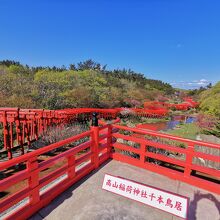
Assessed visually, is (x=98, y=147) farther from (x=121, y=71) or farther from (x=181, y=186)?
(x=121, y=71)

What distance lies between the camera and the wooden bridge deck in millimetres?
2740

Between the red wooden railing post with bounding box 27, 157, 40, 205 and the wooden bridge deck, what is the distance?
235mm

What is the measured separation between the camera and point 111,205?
297 cm

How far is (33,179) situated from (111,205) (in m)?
1.24

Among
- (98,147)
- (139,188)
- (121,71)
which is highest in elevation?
(121,71)

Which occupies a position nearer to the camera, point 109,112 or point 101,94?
point 109,112

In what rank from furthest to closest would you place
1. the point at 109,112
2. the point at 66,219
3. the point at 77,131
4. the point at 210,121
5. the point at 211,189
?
the point at 109,112, the point at 210,121, the point at 77,131, the point at 211,189, the point at 66,219

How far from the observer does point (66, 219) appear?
2.64 meters

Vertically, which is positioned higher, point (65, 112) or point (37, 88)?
point (37, 88)

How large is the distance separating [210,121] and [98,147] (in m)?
11.5

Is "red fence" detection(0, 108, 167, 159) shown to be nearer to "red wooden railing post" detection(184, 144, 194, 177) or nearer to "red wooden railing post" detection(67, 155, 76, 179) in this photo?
"red wooden railing post" detection(67, 155, 76, 179)

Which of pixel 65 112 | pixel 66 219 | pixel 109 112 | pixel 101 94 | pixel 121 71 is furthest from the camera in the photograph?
pixel 121 71

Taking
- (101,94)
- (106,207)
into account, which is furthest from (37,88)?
(106,207)

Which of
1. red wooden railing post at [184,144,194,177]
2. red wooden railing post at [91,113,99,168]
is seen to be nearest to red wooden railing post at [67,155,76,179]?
red wooden railing post at [91,113,99,168]
